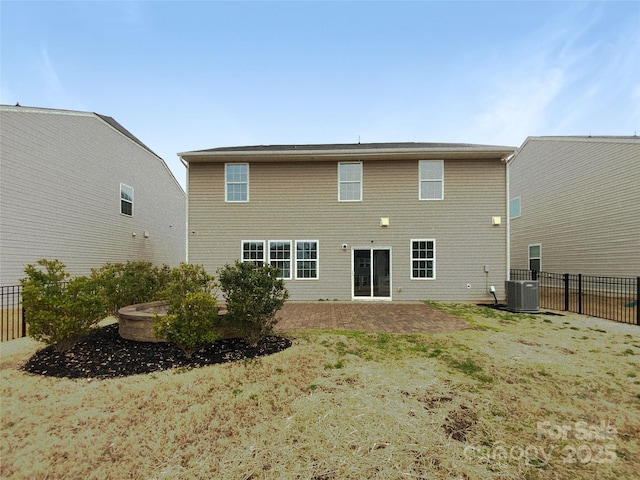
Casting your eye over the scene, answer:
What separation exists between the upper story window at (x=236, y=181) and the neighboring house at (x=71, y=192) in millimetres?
6219

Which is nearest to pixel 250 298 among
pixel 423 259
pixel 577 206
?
Answer: pixel 423 259

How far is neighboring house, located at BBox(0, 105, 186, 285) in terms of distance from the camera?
30.1ft

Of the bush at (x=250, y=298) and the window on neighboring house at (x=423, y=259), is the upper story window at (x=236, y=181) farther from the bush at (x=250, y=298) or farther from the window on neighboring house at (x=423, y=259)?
the window on neighboring house at (x=423, y=259)

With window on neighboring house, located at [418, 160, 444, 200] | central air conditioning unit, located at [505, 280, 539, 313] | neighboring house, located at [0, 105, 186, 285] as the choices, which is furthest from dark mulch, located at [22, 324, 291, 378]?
window on neighboring house, located at [418, 160, 444, 200]

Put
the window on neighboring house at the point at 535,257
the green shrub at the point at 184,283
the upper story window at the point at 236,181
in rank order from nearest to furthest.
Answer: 1. the green shrub at the point at 184,283
2. the upper story window at the point at 236,181
3. the window on neighboring house at the point at 535,257

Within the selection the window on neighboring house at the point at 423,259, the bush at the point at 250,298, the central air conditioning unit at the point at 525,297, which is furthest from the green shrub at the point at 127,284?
the central air conditioning unit at the point at 525,297

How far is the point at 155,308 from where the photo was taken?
21.7 ft

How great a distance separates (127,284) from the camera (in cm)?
669

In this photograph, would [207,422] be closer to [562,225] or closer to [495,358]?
[495,358]

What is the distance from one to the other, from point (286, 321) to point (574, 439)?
5.81m

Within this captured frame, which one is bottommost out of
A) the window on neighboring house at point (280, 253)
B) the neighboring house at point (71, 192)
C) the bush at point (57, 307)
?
the bush at point (57, 307)

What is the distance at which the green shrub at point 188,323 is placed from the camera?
14.8 feet

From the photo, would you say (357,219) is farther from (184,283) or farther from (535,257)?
(535,257)

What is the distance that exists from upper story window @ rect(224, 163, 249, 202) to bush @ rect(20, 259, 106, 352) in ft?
21.6
